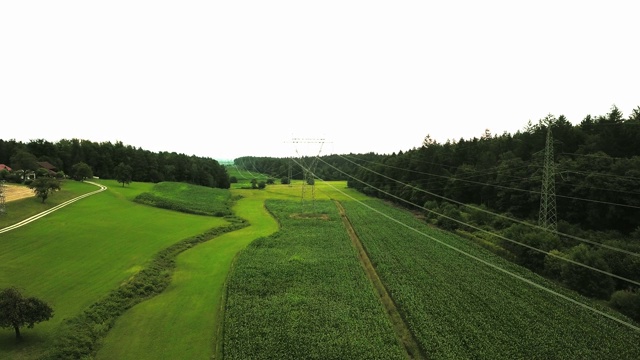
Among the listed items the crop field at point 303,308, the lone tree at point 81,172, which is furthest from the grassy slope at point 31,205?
the crop field at point 303,308

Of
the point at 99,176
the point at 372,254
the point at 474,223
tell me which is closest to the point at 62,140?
the point at 99,176

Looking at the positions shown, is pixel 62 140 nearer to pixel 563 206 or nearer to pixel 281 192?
pixel 281 192

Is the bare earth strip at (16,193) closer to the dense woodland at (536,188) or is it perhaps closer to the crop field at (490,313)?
the dense woodland at (536,188)

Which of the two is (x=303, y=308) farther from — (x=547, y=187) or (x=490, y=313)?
(x=547, y=187)

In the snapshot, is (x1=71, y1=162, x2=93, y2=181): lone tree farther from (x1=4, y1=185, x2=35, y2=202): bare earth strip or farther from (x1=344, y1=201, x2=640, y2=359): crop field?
(x1=344, y1=201, x2=640, y2=359): crop field

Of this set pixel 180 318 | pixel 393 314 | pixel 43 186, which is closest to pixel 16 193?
pixel 43 186

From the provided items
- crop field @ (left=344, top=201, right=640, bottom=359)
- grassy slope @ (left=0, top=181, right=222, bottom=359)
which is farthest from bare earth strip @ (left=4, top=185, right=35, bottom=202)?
crop field @ (left=344, top=201, right=640, bottom=359)
